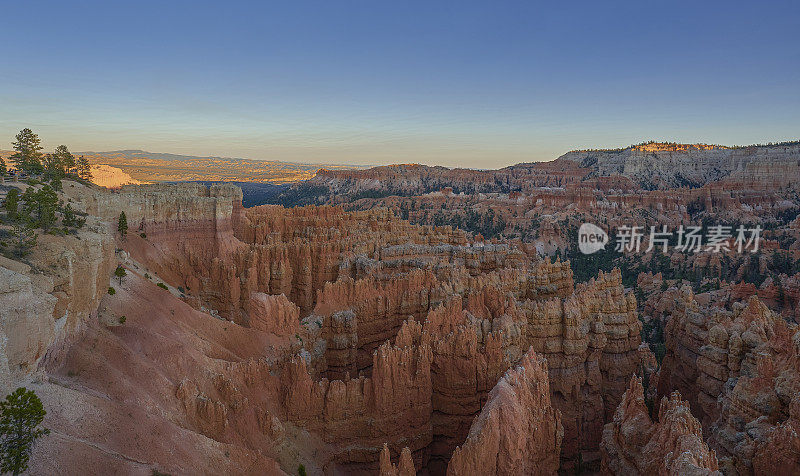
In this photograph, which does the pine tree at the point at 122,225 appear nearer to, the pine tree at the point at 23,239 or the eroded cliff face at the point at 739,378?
the pine tree at the point at 23,239

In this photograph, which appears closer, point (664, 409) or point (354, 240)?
point (664, 409)

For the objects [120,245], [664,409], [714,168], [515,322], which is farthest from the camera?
[714,168]

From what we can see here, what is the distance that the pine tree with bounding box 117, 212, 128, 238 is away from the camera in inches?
1188

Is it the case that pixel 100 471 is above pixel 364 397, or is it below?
above

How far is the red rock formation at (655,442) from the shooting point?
1167 cm

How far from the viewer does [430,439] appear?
822 inches

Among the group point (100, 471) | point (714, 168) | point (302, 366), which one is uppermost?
point (714, 168)

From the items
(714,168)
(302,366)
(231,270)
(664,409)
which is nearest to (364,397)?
(302,366)

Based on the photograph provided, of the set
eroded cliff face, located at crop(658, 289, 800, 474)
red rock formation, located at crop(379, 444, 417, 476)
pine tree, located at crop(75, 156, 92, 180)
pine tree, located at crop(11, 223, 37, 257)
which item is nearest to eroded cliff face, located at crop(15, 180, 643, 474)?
red rock formation, located at crop(379, 444, 417, 476)

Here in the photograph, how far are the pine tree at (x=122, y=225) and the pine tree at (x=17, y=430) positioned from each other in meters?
23.9

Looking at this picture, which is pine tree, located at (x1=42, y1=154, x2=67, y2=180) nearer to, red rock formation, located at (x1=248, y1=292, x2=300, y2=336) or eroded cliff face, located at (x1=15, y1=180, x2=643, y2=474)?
eroded cliff face, located at (x1=15, y1=180, x2=643, y2=474)

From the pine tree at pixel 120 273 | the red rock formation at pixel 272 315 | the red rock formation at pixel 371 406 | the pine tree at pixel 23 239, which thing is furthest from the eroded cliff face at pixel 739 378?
the pine tree at pixel 120 273

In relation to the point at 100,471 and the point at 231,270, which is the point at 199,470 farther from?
the point at 231,270

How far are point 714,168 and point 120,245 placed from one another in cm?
18949
